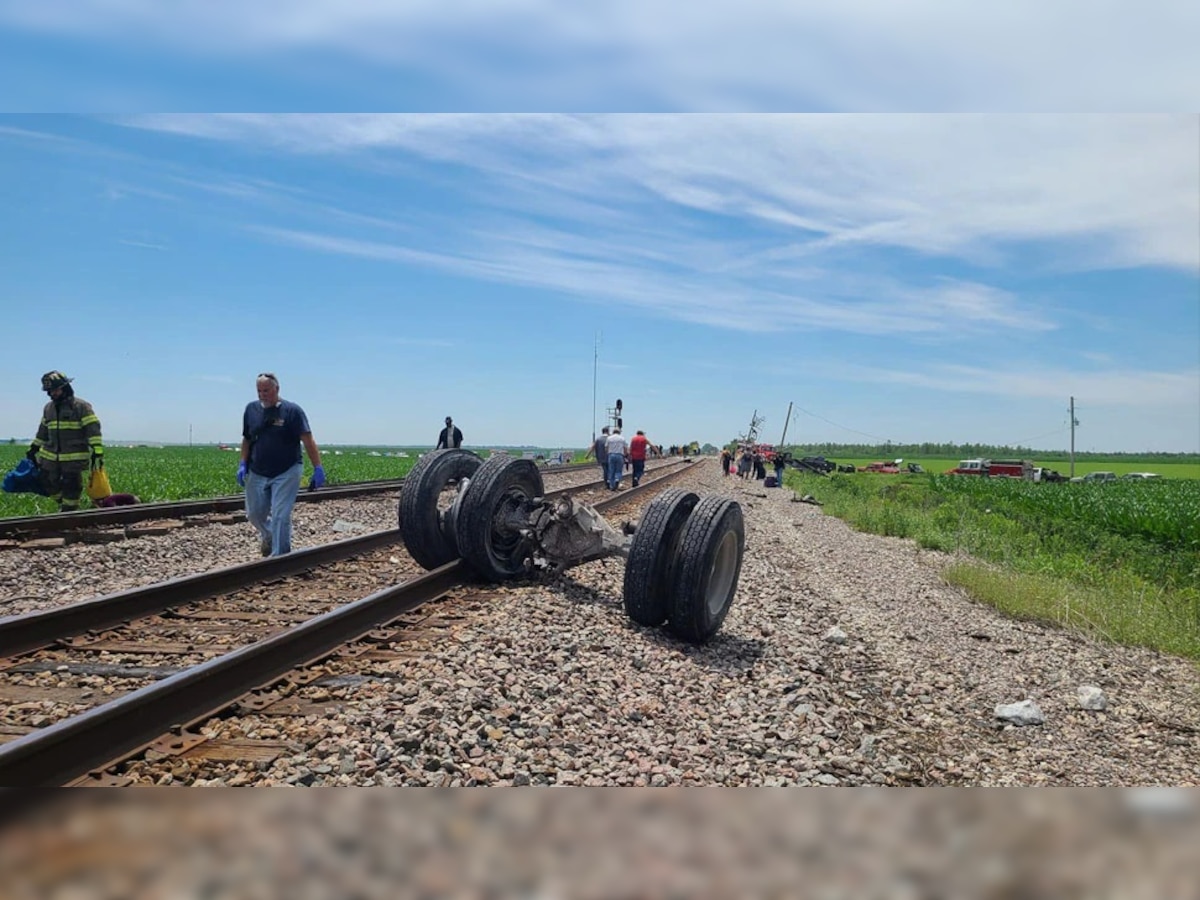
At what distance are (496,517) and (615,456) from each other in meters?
14.8

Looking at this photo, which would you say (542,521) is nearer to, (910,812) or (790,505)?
(910,812)

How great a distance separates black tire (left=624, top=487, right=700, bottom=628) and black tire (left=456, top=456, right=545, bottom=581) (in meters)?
1.99

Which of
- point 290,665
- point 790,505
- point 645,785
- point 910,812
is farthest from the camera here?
point 790,505

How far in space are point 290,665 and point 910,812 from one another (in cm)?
433

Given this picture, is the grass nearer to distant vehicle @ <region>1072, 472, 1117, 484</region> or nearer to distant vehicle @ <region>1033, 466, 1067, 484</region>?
distant vehicle @ <region>1072, 472, 1117, 484</region>

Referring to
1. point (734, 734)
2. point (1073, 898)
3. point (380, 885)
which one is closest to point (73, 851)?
point (380, 885)

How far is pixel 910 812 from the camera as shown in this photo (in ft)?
6.11

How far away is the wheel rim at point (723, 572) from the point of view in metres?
6.66

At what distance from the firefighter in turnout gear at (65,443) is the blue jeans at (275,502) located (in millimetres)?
3582

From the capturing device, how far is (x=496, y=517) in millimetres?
8492

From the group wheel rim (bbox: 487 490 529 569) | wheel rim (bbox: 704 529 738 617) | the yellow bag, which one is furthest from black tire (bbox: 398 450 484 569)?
the yellow bag

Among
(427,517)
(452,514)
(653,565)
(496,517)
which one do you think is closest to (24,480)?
(427,517)

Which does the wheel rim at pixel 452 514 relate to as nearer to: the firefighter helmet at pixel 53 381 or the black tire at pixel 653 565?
the black tire at pixel 653 565

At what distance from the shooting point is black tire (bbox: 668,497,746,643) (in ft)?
20.8
